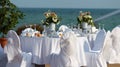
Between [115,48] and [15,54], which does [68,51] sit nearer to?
[15,54]

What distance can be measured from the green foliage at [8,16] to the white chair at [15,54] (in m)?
4.56

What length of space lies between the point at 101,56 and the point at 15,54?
1.53 meters

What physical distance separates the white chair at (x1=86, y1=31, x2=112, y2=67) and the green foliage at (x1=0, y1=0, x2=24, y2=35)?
183 inches

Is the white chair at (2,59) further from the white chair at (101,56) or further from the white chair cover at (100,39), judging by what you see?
the white chair cover at (100,39)

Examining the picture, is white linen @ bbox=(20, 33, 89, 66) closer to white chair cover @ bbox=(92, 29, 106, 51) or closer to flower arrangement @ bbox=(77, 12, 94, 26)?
white chair cover @ bbox=(92, 29, 106, 51)

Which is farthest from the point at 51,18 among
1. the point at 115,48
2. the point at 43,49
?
the point at 115,48

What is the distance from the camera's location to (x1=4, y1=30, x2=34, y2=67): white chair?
8.33 meters

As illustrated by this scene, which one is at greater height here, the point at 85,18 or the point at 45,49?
the point at 85,18

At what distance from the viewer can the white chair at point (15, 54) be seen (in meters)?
8.33

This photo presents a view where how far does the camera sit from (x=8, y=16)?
13266 millimetres

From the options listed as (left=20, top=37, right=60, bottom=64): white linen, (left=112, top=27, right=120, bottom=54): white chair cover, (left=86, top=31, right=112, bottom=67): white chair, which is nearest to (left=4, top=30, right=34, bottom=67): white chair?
(left=20, top=37, right=60, bottom=64): white linen

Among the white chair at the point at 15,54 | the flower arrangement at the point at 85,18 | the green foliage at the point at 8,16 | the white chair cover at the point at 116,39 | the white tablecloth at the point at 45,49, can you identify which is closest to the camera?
the white chair at the point at 15,54

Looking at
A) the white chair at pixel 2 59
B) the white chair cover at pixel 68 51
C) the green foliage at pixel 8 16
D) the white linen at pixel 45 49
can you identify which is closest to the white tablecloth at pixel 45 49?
the white linen at pixel 45 49

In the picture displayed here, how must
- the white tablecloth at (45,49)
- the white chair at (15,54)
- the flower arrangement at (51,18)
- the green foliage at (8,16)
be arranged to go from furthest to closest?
1. the green foliage at (8,16)
2. the flower arrangement at (51,18)
3. the white tablecloth at (45,49)
4. the white chair at (15,54)
